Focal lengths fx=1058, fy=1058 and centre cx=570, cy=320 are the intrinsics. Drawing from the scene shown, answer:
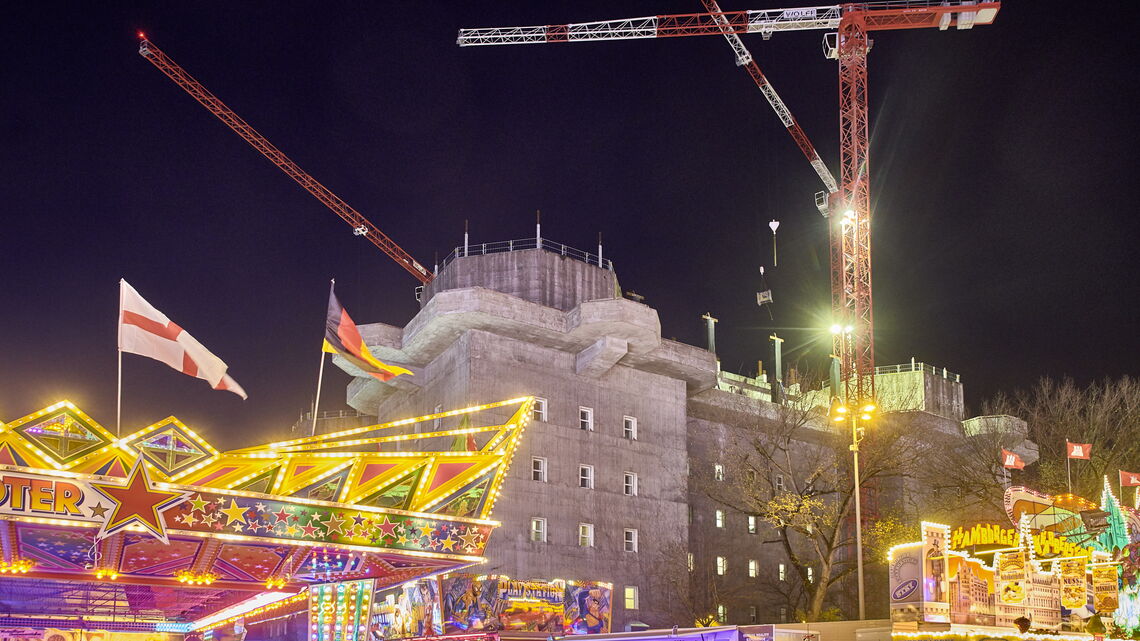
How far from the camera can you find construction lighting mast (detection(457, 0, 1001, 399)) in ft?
231

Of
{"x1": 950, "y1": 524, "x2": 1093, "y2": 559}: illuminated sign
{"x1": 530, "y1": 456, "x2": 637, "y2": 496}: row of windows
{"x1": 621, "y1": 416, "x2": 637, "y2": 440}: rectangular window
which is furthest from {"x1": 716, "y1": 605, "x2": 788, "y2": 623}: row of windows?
{"x1": 950, "y1": 524, "x2": 1093, "y2": 559}: illuminated sign

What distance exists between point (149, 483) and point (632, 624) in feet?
112

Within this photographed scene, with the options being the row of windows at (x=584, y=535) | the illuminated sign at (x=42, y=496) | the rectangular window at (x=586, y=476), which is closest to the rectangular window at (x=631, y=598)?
the row of windows at (x=584, y=535)

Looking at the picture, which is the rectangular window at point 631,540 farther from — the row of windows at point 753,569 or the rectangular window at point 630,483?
the row of windows at point 753,569

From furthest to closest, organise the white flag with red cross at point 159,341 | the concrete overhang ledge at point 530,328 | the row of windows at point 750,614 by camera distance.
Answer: the row of windows at point 750,614 → the concrete overhang ledge at point 530,328 → the white flag with red cross at point 159,341

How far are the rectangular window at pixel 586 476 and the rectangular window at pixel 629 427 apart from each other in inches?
115

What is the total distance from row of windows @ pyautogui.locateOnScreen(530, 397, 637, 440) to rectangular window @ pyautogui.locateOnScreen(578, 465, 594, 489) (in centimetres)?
184

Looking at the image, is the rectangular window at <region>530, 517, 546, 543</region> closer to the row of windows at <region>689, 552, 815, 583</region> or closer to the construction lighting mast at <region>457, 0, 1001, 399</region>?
the row of windows at <region>689, 552, 815, 583</region>

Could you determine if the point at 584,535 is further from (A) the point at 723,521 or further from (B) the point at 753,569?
(B) the point at 753,569

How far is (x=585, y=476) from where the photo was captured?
2002 inches

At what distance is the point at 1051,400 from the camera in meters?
63.3

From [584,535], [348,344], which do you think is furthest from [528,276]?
[348,344]

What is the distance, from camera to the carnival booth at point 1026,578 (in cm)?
3284

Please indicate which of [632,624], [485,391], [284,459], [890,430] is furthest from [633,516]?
[284,459]
